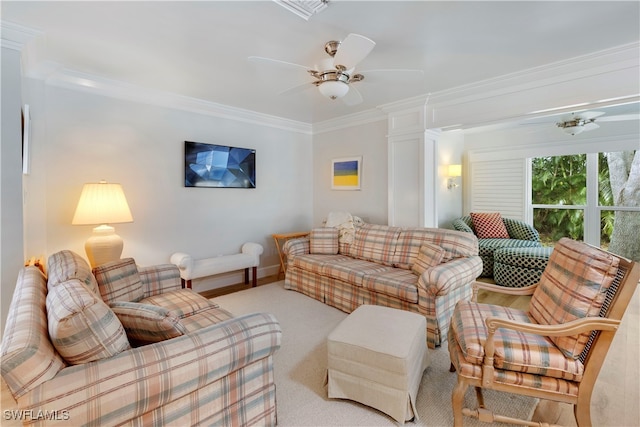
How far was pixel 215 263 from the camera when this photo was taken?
3713 millimetres

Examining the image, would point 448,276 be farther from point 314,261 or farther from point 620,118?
point 620,118

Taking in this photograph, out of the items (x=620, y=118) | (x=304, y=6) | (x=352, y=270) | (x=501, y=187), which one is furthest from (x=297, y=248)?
(x=620, y=118)

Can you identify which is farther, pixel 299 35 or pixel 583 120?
pixel 583 120

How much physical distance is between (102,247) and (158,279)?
817 millimetres

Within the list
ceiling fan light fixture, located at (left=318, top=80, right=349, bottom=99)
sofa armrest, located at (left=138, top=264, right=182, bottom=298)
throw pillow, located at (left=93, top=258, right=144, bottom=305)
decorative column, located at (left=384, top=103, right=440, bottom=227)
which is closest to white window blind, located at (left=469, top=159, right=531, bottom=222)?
decorative column, located at (left=384, top=103, right=440, bottom=227)

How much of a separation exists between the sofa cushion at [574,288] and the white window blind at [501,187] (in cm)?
372

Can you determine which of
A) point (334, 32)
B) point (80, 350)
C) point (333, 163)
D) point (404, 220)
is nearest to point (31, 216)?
point (80, 350)

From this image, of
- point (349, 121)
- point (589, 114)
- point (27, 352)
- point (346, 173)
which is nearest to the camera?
point (27, 352)

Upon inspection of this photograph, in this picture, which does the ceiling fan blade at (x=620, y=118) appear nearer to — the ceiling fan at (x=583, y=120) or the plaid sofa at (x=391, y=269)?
the ceiling fan at (x=583, y=120)

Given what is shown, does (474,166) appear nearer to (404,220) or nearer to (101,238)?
(404,220)

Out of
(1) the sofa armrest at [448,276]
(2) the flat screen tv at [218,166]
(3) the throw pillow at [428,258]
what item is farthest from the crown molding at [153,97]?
(1) the sofa armrest at [448,276]

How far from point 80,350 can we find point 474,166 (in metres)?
5.84

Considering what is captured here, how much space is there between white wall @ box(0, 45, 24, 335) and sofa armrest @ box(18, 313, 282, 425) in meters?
1.91

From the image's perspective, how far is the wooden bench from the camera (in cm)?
345
